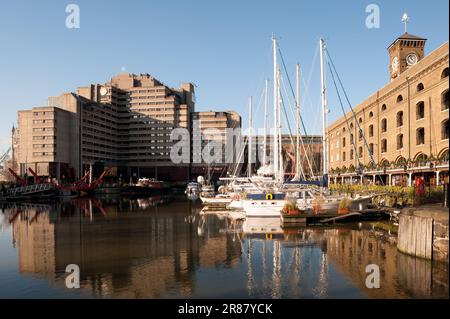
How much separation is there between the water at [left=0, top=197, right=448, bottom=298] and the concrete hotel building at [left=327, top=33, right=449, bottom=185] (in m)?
18.7

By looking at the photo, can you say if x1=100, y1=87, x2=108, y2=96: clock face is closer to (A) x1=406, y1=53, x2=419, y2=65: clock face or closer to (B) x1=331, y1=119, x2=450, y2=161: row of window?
(B) x1=331, y1=119, x2=450, y2=161: row of window

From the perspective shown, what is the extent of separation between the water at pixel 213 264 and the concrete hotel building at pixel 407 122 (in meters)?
18.7

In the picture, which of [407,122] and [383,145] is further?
[383,145]

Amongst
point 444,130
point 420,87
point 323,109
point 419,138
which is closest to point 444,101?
point 444,130

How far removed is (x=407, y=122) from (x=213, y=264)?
136 ft

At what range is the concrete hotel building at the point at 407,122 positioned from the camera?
138ft

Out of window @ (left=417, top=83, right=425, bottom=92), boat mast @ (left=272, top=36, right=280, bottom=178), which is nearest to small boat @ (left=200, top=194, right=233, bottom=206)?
boat mast @ (left=272, top=36, right=280, bottom=178)

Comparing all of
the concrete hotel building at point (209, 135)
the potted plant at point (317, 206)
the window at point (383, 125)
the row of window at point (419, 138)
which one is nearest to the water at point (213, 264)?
the potted plant at point (317, 206)

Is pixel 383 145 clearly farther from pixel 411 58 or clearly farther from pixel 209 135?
pixel 209 135

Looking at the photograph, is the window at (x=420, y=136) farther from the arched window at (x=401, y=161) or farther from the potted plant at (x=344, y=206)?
the potted plant at (x=344, y=206)

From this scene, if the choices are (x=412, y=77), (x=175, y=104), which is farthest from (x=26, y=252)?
(x=175, y=104)

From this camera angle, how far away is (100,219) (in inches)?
1618

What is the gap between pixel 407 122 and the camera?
50625 mm

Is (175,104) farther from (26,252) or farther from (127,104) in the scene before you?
(26,252)
